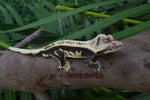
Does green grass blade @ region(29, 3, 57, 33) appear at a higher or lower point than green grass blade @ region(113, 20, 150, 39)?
higher

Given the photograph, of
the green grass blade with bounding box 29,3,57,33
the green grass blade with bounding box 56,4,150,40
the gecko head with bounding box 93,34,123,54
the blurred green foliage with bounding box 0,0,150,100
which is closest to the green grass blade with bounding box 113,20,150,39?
the blurred green foliage with bounding box 0,0,150,100

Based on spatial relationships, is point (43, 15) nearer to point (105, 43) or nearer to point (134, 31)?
point (105, 43)

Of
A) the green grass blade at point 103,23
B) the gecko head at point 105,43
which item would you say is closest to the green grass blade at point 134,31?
the gecko head at point 105,43

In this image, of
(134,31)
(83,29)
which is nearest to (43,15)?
(83,29)

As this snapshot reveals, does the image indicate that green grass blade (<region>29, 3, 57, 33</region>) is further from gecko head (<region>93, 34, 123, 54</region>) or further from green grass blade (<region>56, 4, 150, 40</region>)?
gecko head (<region>93, 34, 123, 54</region>)

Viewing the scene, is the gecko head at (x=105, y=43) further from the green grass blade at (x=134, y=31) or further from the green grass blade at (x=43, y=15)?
the green grass blade at (x=43, y=15)

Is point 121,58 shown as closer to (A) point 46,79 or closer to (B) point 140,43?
(B) point 140,43

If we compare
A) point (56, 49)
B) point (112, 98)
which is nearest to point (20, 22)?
point (56, 49)

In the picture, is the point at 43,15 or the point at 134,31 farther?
the point at 43,15

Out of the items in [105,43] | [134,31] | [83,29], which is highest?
[83,29]

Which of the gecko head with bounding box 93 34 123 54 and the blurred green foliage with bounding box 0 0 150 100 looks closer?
the gecko head with bounding box 93 34 123 54

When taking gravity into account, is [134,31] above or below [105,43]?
above

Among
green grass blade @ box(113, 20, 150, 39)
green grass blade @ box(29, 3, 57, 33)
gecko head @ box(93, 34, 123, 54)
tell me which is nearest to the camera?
gecko head @ box(93, 34, 123, 54)
